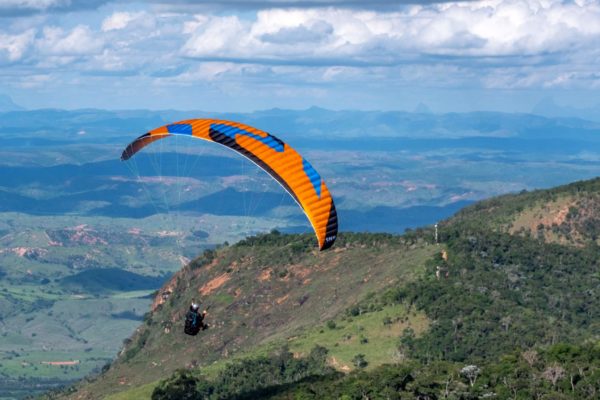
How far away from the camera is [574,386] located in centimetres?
7469

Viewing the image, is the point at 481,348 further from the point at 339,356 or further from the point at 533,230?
the point at 533,230

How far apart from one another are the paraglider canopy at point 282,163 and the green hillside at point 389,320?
15.5 m

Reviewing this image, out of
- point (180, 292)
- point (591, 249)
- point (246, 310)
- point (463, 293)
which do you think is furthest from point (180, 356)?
point (591, 249)

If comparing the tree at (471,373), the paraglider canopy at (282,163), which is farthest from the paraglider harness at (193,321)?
the tree at (471,373)

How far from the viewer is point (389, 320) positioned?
349 ft

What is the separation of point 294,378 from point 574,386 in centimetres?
3036

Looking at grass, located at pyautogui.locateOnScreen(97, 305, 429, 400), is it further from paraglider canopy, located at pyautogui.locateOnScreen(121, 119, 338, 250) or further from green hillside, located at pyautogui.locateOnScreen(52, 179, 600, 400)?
paraglider canopy, located at pyautogui.locateOnScreen(121, 119, 338, 250)

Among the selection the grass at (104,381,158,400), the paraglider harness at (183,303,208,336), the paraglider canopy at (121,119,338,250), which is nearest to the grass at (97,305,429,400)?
the grass at (104,381,158,400)

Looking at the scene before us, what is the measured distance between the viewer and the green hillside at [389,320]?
8044 cm

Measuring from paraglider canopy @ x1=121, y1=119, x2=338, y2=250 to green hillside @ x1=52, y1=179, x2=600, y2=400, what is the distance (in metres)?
15.5

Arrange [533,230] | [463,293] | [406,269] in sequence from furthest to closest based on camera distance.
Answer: [533,230], [406,269], [463,293]

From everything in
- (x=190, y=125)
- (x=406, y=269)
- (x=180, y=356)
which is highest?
(x=190, y=125)

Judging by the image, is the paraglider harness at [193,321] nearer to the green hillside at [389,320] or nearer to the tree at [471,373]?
the green hillside at [389,320]

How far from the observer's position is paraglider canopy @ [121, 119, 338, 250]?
65.4 m
